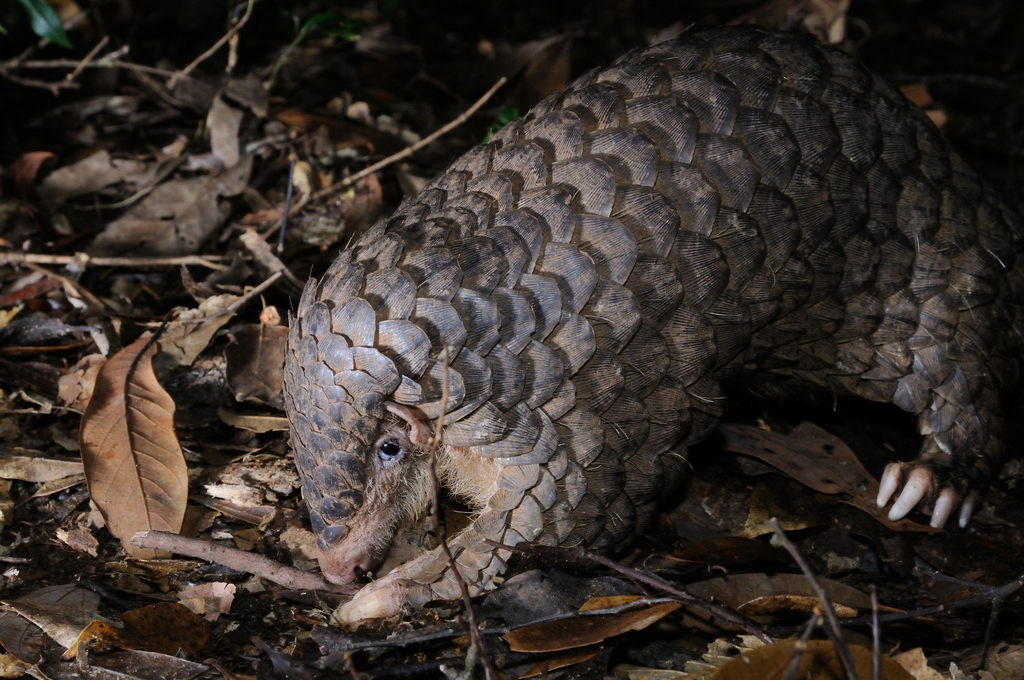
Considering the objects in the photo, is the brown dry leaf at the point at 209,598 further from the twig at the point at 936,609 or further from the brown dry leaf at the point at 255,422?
the twig at the point at 936,609

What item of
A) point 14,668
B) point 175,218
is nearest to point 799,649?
point 14,668

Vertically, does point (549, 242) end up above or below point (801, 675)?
above

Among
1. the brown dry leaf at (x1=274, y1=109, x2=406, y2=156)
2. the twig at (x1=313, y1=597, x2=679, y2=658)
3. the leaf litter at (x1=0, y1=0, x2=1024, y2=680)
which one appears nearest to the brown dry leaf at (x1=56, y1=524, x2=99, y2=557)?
the leaf litter at (x1=0, y1=0, x2=1024, y2=680)

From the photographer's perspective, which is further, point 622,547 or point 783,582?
point 622,547

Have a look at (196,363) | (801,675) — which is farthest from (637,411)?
(196,363)

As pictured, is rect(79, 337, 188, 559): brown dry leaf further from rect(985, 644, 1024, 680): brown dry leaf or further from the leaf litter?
rect(985, 644, 1024, 680): brown dry leaf

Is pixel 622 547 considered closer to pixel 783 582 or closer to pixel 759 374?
pixel 783 582

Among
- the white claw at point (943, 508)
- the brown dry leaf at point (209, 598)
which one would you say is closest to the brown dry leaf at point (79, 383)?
the brown dry leaf at point (209, 598)
